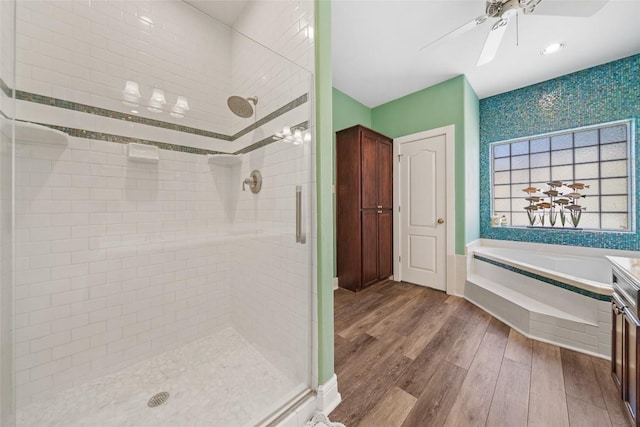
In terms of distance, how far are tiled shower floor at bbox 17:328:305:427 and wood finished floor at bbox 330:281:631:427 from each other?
1.34ft

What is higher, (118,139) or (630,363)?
(118,139)

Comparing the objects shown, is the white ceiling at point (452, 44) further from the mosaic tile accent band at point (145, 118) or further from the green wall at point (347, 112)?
the mosaic tile accent band at point (145, 118)

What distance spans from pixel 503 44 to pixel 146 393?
3913 millimetres

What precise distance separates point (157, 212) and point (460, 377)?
7.36ft

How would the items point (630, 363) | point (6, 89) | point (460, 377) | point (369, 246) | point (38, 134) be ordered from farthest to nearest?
point (369, 246) < point (460, 377) < point (38, 134) < point (630, 363) < point (6, 89)

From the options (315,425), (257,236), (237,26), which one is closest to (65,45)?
(237,26)

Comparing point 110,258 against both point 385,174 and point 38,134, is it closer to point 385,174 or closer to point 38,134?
point 38,134

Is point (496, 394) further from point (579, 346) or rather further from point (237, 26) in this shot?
point (237, 26)

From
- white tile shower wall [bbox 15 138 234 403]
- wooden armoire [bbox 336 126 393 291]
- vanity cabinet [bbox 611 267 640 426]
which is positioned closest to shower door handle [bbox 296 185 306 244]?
white tile shower wall [bbox 15 138 234 403]

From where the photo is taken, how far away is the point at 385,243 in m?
3.05

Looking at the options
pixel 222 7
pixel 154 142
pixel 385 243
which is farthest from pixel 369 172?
pixel 154 142

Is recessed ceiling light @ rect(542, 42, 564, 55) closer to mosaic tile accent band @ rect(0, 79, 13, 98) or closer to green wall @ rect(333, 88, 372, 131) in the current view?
green wall @ rect(333, 88, 372, 131)

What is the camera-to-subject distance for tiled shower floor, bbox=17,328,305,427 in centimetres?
103

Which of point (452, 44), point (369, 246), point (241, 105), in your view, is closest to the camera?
point (241, 105)
